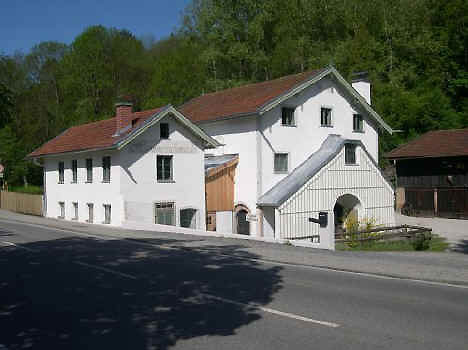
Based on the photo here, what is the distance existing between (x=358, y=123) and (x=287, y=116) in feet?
22.1

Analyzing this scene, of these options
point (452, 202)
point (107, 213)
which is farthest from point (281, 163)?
point (452, 202)

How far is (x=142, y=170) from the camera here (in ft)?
94.1

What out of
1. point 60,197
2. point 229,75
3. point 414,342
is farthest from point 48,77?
point 414,342

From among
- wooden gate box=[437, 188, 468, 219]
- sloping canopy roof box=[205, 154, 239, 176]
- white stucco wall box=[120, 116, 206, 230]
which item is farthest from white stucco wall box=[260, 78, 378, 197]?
wooden gate box=[437, 188, 468, 219]

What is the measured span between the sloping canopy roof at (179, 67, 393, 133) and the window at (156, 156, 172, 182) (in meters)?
5.20

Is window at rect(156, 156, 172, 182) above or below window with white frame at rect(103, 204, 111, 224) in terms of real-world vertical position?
above

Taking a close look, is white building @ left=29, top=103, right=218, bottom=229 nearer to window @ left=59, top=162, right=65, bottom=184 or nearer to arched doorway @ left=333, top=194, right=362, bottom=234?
window @ left=59, top=162, right=65, bottom=184

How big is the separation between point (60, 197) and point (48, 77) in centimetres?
3373

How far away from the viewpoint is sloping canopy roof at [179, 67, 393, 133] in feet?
105

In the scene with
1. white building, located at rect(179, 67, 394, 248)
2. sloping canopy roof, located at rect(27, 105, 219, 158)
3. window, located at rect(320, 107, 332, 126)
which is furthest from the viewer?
window, located at rect(320, 107, 332, 126)

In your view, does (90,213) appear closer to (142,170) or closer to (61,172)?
(61,172)

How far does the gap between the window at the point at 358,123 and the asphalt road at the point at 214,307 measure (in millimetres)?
24232

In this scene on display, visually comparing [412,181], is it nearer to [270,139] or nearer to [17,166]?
[270,139]

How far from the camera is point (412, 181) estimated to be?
137 ft
